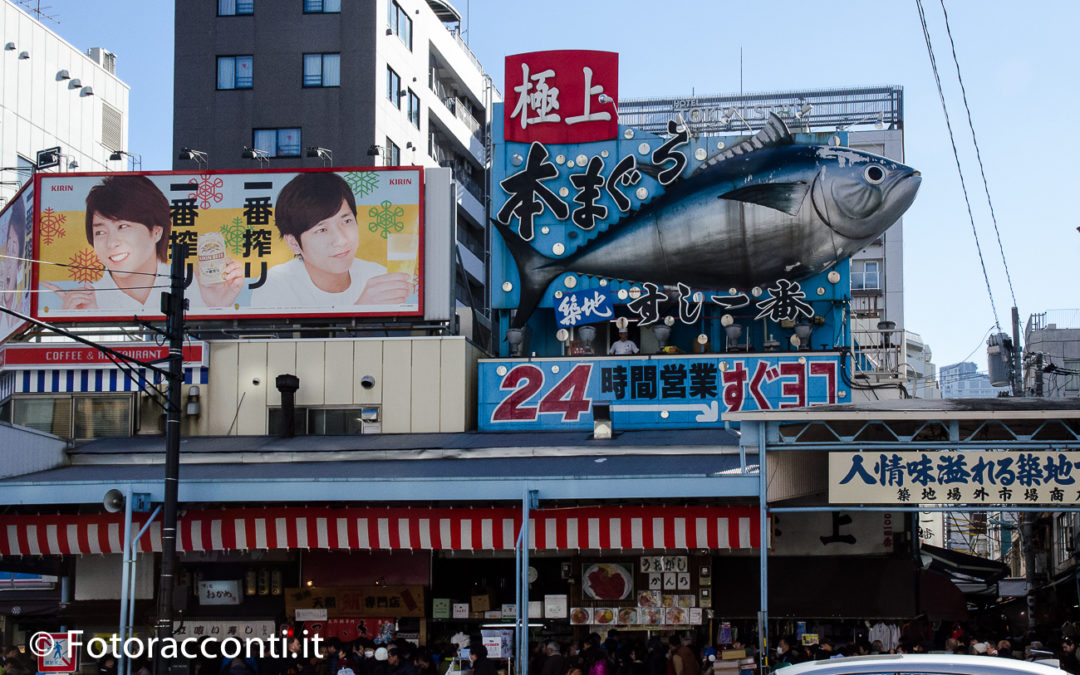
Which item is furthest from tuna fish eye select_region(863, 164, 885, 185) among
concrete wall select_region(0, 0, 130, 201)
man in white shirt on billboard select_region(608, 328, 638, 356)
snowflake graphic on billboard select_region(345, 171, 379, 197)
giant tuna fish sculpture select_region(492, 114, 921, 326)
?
concrete wall select_region(0, 0, 130, 201)

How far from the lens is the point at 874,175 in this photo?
3116cm

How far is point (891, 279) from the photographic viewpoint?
77.2 metres

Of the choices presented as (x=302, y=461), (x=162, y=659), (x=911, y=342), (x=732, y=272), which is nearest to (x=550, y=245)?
(x=732, y=272)

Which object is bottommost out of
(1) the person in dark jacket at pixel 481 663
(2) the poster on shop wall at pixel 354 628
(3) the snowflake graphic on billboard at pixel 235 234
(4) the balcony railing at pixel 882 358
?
(2) the poster on shop wall at pixel 354 628

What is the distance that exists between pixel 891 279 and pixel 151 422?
2146 inches

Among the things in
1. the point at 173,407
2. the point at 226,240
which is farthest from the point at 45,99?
the point at 173,407

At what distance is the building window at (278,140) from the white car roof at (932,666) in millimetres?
39990

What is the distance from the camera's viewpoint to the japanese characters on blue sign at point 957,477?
71.3 ft

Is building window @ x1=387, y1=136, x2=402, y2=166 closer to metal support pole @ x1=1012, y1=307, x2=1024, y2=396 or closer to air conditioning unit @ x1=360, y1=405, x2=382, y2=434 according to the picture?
air conditioning unit @ x1=360, y1=405, x2=382, y2=434

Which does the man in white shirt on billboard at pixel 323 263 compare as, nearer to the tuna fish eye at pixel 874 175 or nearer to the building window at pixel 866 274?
the tuna fish eye at pixel 874 175

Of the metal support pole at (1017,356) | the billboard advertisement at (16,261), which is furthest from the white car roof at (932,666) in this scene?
the metal support pole at (1017,356)

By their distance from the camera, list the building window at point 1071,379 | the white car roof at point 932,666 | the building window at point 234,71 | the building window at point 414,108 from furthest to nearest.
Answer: the building window at point 414,108 < the building window at point 234,71 < the building window at point 1071,379 < the white car roof at point 932,666

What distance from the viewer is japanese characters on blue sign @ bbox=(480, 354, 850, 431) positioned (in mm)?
30047

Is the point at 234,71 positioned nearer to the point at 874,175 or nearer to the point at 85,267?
the point at 85,267
